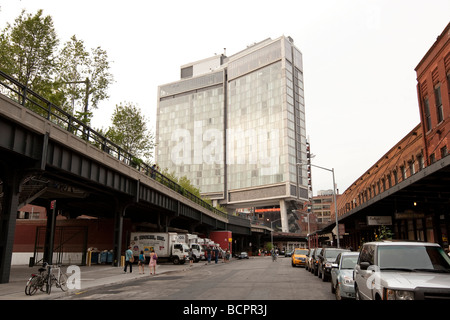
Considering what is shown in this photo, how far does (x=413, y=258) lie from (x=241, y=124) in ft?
369

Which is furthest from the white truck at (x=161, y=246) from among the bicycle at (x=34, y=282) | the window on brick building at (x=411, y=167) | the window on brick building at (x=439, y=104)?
the window on brick building at (x=439, y=104)

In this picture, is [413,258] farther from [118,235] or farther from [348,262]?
[118,235]

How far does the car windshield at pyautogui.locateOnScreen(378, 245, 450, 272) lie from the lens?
27.6ft

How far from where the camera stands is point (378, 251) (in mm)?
9031

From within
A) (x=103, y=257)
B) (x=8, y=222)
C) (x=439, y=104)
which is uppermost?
(x=439, y=104)

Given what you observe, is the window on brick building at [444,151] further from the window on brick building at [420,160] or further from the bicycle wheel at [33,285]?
the bicycle wheel at [33,285]

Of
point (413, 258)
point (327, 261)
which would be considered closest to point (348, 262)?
point (413, 258)

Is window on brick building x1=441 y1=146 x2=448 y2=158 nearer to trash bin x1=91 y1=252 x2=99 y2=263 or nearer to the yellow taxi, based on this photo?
the yellow taxi

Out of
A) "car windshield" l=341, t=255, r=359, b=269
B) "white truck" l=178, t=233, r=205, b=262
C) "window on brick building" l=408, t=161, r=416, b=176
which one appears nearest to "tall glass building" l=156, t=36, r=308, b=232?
"white truck" l=178, t=233, r=205, b=262

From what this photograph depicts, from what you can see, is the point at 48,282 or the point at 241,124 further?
the point at 241,124

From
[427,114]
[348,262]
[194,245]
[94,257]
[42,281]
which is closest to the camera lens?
[348,262]

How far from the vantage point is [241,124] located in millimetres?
120250

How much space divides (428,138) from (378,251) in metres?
23.4

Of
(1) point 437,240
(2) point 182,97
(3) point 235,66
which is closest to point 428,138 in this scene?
(1) point 437,240
